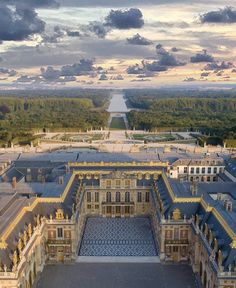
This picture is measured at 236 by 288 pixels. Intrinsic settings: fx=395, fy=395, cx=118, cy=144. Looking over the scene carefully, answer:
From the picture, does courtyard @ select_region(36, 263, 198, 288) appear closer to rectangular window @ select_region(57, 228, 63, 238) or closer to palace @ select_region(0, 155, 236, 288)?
palace @ select_region(0, 155, 236, 288)

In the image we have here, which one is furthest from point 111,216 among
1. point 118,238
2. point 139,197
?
point 118,238

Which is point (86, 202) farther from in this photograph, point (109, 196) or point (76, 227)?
point (76, 227)

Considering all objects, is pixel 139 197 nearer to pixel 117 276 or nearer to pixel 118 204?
pixel 118 204

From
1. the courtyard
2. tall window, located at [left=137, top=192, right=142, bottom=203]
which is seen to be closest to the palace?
tall window, located at [left=137, top=192, right=142, bottom=203]

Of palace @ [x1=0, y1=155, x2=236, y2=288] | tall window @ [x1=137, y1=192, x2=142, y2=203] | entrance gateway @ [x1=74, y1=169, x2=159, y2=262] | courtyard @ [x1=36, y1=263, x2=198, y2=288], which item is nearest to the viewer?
palace @ [x1=0, y1=155, x2=236, y2=288]

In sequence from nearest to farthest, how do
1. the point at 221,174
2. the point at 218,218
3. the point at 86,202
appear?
the point at 218,218 < the point at 86,202 < the point at 221,174

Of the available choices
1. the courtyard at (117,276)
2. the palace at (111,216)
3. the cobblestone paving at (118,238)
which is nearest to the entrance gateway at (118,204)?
the cobblestone paving at (118,238)

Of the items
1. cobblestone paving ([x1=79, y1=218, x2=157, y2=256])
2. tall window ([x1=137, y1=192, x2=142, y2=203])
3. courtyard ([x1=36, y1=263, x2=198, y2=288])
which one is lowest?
cobblestone paving ([x1=79, y1=218, x2=157, y2=256])

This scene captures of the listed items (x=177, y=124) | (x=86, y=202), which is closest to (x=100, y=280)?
(x=86, y=202)
